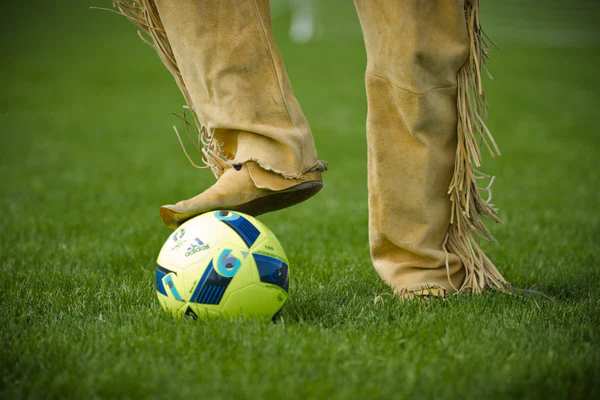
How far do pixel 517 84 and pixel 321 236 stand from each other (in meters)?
11.1

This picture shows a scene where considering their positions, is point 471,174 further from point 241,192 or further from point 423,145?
point 241,192

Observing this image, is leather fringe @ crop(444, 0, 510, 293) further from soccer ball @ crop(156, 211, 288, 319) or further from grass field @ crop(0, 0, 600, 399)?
soccer ball @ crop(156, 211, 288, 319)

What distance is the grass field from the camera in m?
2.04

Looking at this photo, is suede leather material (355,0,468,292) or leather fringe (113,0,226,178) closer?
suede leather material (355,0,468,292)

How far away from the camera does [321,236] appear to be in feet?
14.8

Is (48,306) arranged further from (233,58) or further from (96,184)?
(96,184)

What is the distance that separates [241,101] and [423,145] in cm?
72

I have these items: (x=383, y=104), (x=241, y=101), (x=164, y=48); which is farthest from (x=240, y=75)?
(x=383, y=104)

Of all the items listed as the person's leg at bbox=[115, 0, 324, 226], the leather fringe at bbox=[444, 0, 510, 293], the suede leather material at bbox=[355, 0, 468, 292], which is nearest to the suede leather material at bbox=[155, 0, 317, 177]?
the person's leg at bbox=[115, 0, 324, 226]

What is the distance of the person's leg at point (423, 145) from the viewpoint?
2715 mm

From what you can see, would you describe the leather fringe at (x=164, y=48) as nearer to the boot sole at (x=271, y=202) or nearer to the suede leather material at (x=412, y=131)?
the boot sole at (x=271, y=202)

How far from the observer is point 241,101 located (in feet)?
9.28

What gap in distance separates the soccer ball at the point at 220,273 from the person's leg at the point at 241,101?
0.20m

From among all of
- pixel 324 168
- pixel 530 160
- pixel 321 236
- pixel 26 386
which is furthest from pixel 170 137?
pixel 26 386
